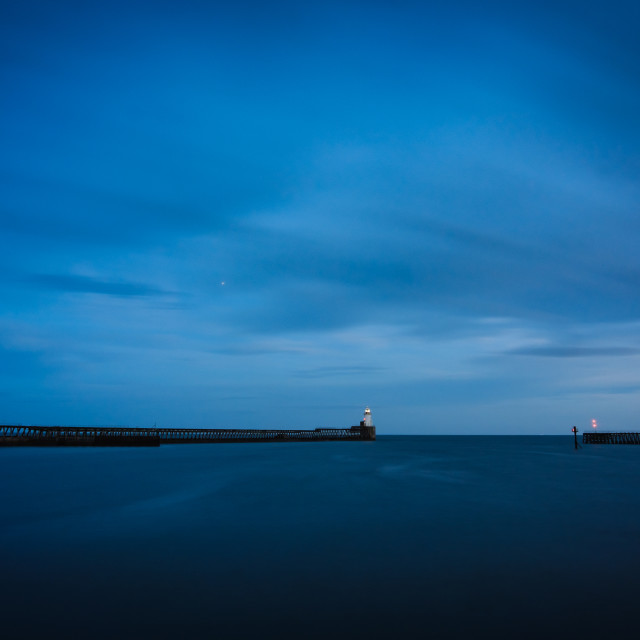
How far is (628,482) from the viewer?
26875 millimetres

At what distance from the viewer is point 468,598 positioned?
775 centimetres

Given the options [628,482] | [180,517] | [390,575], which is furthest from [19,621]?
[628,482]

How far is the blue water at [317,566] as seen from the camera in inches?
265

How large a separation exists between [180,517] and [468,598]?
9.78m

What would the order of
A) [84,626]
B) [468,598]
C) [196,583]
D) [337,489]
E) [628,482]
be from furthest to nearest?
[628,482] → [337,489] → [196,583] → [468,598] → [84,626]

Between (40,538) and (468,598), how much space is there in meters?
9.68

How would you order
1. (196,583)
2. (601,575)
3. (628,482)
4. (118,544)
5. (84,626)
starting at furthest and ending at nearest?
(628,482)
(118,544)
(601,575)
(196,583)
(84,626)

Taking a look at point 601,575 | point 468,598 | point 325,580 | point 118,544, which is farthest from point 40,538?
point 601,575

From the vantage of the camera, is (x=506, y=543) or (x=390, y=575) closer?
(x=390, y=575)

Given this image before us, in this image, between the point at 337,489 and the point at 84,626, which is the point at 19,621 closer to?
the point at 84,626

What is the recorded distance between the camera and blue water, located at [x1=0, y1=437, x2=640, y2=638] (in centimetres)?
672

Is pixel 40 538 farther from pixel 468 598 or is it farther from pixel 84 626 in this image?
pixel 468 598

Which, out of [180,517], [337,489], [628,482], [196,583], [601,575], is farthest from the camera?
[628,482]

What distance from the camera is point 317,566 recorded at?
9.62m
